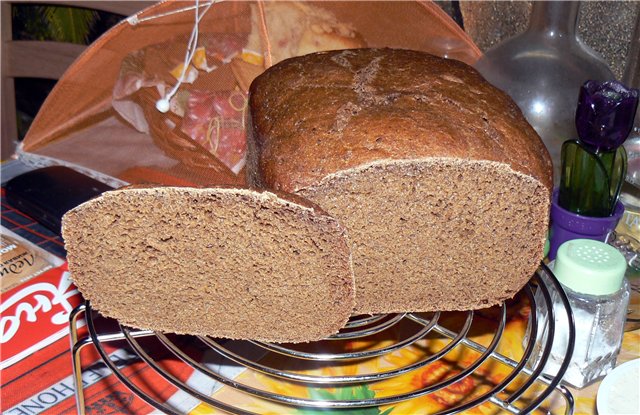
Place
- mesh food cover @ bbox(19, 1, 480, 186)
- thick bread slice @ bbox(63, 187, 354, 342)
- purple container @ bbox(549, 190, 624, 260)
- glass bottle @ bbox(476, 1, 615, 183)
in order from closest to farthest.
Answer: thick bread slice @ bbox(63, 187, 354, 342), purple container @ bbox(549, 190, 624, 260), glass bottle @ bbox(476, 1, 615, 183), mesh food cover @ bbox(19, 1, 480, 186)

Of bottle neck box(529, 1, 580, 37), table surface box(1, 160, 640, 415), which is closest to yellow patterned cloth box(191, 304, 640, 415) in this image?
table surface box(1, 160, 640, 415)

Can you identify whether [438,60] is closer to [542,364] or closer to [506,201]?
[506,201]

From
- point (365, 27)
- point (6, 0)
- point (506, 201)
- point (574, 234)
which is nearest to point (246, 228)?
point (506, 201)

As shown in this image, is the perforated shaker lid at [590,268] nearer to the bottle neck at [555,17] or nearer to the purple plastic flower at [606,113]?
the purple plastic flower at [606,113]

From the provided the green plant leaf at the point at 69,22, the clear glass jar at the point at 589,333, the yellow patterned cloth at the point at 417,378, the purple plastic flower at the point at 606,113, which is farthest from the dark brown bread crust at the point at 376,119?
the green plant leaf at the point at 69,22

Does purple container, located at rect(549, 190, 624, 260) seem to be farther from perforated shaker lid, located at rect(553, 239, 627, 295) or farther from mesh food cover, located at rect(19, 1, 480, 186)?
mesh food cover, located at rect(19, 1, 480, 186)

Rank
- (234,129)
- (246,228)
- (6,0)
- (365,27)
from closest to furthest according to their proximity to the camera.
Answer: (246,228) < (234,129) < (365,27) < (6,0)
